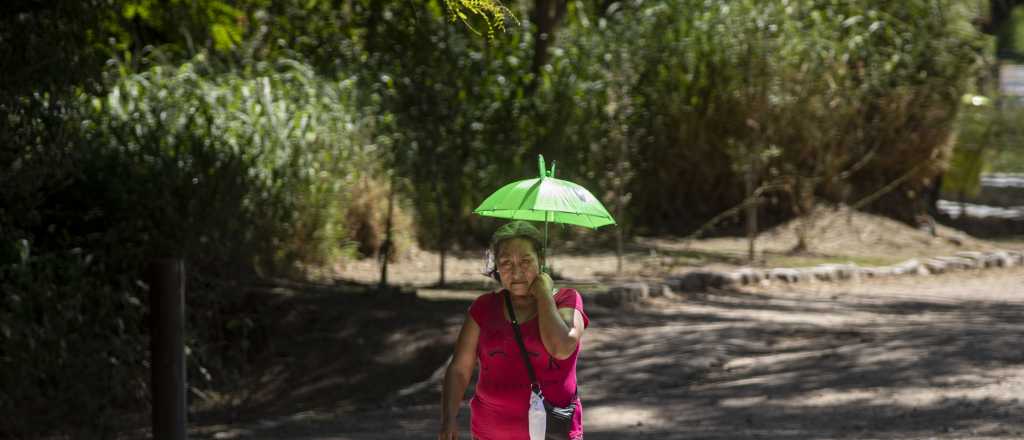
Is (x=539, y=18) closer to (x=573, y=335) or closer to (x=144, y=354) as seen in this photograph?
(x=144, y=354)

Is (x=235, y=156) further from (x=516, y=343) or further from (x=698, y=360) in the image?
(x=516, y=343)

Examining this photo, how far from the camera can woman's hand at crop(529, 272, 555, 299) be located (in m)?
3.88

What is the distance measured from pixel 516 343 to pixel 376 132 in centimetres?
970

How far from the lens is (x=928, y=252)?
51.0ft

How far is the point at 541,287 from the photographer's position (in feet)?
12.7

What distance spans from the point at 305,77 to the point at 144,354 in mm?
4984

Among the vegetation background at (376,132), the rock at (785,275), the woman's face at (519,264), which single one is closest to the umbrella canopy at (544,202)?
the woman's face at (519,264)

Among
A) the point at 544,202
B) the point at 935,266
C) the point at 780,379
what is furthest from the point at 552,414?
the point at 935,266

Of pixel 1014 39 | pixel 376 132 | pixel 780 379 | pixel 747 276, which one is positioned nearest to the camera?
pixel 780 379

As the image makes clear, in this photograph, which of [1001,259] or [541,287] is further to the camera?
[1001,259]

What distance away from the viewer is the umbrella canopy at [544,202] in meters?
4.02

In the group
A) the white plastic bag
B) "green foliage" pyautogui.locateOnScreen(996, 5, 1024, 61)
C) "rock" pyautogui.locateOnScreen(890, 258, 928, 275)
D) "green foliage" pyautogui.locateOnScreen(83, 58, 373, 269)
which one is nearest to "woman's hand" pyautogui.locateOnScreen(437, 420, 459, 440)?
the white plastic bag

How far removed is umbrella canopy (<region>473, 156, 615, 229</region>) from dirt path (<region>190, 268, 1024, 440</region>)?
9.49ft

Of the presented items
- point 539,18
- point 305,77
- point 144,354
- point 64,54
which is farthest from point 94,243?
point 539,18
